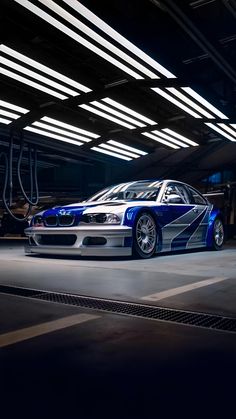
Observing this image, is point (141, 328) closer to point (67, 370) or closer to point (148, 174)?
point (67, 370)

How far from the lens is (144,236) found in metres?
6.30

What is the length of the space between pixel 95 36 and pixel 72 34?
261 millimetres

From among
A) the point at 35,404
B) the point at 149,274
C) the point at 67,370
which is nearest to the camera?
the point at 35,404

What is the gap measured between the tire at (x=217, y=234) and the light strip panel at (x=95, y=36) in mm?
3507

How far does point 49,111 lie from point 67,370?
637 cm

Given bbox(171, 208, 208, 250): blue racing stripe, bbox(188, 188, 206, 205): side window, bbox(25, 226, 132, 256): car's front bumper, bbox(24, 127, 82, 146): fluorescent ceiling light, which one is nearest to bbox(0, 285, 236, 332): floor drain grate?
bbox(25, 226, 132, 256): car's front bumper

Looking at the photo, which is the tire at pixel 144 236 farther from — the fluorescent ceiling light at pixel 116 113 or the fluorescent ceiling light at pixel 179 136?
the fluorescent ceiling light at pixel 179 136

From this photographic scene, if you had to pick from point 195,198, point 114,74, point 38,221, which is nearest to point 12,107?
point 114,74

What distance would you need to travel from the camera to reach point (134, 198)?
7.04m

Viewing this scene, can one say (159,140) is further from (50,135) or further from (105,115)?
(50,135)

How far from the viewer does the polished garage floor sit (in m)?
1.49

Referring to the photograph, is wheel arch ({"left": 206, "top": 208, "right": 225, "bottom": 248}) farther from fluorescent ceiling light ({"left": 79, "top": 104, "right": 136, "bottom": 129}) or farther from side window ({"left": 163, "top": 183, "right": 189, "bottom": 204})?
fluorescent ceiling light ({"left": 79, "top": 104, "right": 136, "bottom": 129})

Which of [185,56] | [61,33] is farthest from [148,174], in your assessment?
[61,33]

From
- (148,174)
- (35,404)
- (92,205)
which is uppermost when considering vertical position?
(148,174)
